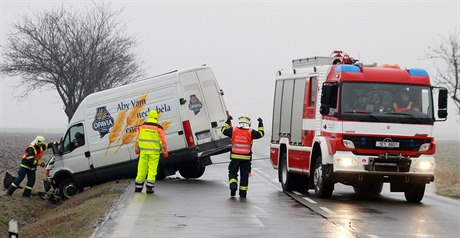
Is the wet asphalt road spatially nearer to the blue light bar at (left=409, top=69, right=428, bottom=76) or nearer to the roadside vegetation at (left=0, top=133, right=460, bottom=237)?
the roadside vegetation at (left=0, top=133, right=460, bottom=237)

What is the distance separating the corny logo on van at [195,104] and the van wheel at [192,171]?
2.69 metres

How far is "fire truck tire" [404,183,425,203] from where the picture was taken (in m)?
18.8

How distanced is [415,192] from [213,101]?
22.3ft

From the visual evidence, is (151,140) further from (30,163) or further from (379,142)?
(30,163)

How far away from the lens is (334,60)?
1988 centimetres

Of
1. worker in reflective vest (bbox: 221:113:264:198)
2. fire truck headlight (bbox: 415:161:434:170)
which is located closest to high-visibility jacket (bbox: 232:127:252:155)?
worker in reflective vest (bbox: 221:113:264:198)

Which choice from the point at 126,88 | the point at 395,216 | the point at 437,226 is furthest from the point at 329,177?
the point at 126,88

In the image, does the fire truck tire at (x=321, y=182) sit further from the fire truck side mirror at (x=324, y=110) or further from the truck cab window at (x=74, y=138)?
the truck cab window at (x=74, y=138)

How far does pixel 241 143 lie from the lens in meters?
18.8

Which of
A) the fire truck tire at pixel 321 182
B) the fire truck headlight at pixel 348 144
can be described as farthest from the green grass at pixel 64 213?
the fire truck headlight at pixel 348 144

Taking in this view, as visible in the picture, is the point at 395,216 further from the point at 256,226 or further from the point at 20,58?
the point at 20,58

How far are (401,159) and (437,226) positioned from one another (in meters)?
3.55

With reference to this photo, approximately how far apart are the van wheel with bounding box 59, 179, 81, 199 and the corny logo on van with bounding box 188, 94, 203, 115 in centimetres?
388

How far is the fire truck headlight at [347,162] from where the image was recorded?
17734mm
